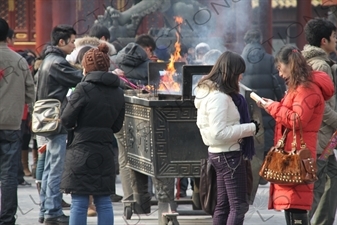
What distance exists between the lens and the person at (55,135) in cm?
859

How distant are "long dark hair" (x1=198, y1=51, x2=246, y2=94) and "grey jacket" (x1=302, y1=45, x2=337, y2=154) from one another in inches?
37.3

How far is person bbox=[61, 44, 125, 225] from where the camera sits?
705 centimetres

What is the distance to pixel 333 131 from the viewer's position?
7.58 m

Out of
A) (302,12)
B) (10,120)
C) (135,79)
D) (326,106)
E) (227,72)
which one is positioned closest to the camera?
(227,72)

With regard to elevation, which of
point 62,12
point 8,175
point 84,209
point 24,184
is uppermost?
point 62,12

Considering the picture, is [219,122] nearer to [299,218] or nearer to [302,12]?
[299,218]

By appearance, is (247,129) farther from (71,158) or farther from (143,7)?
(143,7)

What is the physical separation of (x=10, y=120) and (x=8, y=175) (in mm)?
432

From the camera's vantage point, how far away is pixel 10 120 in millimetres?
8078

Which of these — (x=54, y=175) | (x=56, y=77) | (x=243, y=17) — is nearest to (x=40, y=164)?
(x=54, y=175)

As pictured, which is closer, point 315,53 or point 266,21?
point 315,53

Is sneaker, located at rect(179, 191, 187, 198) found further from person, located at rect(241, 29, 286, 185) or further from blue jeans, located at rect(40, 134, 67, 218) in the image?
blue jeans, located at rect(40, 134, 67, 218)

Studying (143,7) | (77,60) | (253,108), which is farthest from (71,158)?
(143,7)

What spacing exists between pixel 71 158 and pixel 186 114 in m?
1.19
